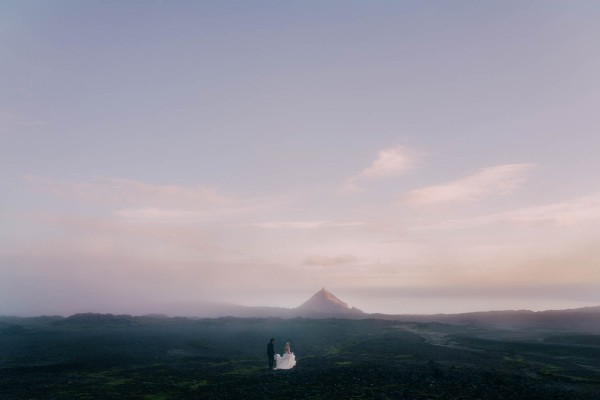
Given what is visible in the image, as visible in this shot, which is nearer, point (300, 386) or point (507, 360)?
point (300, 386)

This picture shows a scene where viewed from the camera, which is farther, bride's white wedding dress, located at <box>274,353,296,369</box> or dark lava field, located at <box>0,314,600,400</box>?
bride's white wedding dress, located at <box>274,353,296,369</box>

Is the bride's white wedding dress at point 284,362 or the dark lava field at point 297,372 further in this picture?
the bride's white wedding dress at point 284,362

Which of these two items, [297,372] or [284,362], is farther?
[284,362]

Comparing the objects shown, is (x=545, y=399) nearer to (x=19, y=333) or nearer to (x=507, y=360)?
(x=507, y=360)

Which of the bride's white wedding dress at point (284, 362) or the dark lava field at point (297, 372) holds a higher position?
the bride's white wedding dress at point (284, 362)

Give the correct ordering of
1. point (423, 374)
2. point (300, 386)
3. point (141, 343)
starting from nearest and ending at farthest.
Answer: point (300, 386) → point (423, 374) → point (141, 343)

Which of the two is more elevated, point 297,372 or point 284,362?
point 284,362

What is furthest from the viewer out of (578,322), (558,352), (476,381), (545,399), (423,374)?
(578,322)

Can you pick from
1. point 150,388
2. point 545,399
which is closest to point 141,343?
point 150,388

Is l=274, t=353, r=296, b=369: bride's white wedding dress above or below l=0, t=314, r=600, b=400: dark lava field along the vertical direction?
above
